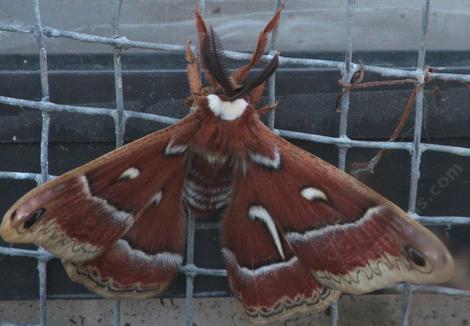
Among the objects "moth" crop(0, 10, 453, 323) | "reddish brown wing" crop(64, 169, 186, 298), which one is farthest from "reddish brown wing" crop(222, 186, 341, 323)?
"reddish brown wing" crop(64, 169, 186, 298)

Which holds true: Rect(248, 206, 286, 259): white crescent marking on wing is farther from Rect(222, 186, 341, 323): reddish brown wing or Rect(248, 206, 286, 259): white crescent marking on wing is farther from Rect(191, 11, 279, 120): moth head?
Rect(191, 11, 279, 120): moth head

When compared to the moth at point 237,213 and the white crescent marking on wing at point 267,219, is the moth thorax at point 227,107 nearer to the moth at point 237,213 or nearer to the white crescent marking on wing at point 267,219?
the moth at point 237,213

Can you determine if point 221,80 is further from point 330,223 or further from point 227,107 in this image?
point 330,223

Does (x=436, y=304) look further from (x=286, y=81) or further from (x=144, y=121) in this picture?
(x=144, y=121)

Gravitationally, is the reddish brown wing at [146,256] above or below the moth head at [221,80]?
below

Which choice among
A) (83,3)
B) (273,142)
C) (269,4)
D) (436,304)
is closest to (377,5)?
(269,4)

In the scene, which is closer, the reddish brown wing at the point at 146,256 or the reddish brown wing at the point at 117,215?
the reddish brown wing at the point at 117,215

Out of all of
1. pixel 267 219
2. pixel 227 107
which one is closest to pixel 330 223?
pixel 267 219

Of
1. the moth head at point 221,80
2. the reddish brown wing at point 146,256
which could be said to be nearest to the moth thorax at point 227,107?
the moth head at point 221,80
